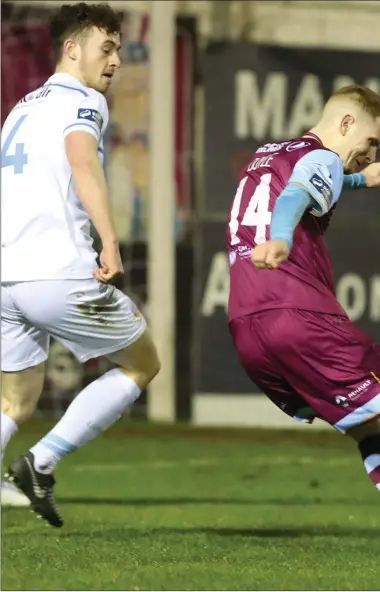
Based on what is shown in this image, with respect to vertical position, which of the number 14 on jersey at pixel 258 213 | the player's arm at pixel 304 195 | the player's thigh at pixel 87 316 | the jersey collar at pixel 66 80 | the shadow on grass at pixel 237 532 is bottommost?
the shadow on grass at pixel 237 532

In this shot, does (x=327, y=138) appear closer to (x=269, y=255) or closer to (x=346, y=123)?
(x=346, y=123)

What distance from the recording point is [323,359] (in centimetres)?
493

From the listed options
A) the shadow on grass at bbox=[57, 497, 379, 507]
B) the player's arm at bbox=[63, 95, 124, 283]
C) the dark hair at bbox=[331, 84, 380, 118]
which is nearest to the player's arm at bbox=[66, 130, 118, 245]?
the player's arm at bbox=[63, 95, 124, 283]

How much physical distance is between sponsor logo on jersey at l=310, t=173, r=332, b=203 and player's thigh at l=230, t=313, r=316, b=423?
48 cm

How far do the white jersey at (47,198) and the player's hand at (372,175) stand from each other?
1.05 m

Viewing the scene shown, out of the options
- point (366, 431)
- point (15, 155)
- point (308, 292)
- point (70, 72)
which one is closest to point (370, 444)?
point (366, 431)

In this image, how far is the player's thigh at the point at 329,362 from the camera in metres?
4.93

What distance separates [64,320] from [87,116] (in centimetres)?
75

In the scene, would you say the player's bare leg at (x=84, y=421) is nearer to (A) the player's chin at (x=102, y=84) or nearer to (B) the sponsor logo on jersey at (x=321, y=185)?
(A) the player's chin at (x=102, y=84)

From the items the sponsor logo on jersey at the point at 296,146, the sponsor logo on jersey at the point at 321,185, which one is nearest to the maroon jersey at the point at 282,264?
the sponsor logo on jersey at the point at 296,146

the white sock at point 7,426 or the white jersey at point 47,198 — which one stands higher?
the white jersey at point 47,198

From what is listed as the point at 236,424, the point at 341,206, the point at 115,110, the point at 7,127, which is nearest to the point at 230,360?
the point at 236,424

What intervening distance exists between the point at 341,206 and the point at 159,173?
163 cm

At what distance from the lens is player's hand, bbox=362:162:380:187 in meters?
5.66
